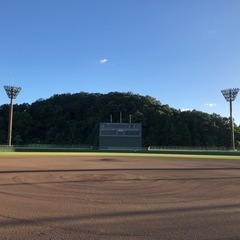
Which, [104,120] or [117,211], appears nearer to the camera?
[117,211]

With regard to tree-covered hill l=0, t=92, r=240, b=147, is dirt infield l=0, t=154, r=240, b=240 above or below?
below

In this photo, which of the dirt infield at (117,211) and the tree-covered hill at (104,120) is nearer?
the dirt infield at (117,211)

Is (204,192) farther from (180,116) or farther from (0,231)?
(180,116)

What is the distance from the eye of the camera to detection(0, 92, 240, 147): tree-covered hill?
368 feet

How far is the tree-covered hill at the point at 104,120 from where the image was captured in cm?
11225

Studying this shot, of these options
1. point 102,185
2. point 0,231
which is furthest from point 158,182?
point 0,231

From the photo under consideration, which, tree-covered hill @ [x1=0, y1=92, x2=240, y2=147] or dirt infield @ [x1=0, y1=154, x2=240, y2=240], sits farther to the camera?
tree-covered hill @ [x1=0, y1=92, x2=240, y2=147]

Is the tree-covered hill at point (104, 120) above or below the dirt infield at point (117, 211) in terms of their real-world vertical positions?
above

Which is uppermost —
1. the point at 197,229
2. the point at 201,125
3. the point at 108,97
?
the point at 108,97

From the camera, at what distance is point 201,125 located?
116188mm

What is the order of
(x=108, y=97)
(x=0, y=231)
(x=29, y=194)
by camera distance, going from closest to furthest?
(x=0, y=231) < (x=29, y=194) < (x=108, y=97)

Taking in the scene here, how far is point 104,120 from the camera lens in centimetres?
12419

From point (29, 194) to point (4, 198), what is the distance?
1.05 meters

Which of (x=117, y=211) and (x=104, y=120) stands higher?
(x=104, y=120)
